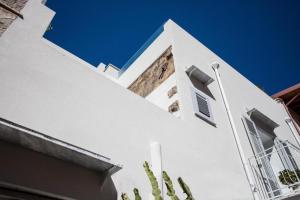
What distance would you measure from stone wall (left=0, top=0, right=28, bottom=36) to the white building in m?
0.09

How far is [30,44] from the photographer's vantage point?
4.20 m

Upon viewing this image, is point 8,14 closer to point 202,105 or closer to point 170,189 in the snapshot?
point 170,189

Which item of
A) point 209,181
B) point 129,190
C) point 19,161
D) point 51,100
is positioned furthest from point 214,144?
point 19,161

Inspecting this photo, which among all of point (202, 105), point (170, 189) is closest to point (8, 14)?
point (170, 189)

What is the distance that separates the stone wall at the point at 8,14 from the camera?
4113mm

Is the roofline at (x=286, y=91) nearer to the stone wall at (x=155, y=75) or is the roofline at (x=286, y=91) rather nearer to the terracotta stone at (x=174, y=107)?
the stone wall at (x=155, y=75)

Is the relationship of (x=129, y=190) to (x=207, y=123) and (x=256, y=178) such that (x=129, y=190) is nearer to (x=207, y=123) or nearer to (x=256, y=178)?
(x=207, y=123)

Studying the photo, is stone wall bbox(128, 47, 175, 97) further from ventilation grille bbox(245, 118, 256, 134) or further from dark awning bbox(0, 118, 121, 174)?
dark awning bbox(0, 118, 121, 174)

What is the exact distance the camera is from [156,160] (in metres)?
4.55

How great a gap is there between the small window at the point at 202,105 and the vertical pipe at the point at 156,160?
7.51ft

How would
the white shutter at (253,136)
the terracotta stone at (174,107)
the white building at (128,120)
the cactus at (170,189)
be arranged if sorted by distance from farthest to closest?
the white shutter at (253,136), the terracotta stone at (174,107), the cactus at (170,189), the white building at (128,120)

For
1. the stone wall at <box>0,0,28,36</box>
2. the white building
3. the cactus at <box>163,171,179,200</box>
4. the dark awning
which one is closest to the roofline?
the white building

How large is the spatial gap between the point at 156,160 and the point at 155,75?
407 cm

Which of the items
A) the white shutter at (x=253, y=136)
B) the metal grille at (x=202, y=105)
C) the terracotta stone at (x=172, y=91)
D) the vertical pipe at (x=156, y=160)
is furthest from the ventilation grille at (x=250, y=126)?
the vertical pipe at (x=156, y=160)
